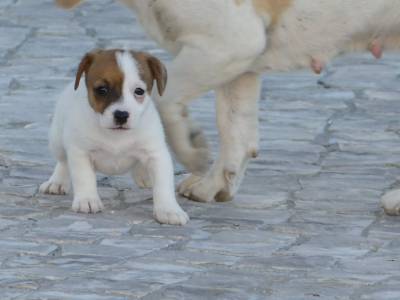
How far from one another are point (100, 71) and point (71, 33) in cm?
428

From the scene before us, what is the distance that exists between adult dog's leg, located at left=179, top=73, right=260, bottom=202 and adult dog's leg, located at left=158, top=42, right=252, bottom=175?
0.31 m

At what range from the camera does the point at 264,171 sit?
7.11m

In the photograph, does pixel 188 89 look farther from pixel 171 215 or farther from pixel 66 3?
pixel 66 3

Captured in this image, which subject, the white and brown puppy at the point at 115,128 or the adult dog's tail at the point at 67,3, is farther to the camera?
the adult dog's tail at the point at 67,3

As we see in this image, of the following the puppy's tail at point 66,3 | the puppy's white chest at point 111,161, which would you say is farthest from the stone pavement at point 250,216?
the puppy's tail at point 66,3

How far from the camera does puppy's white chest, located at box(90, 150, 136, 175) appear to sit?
20.1 feet

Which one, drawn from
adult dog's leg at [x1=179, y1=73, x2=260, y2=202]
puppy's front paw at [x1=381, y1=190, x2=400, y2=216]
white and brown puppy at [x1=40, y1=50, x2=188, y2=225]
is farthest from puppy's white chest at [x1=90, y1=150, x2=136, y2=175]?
puppy's front paw at [x1=381, y1=190, x2=400, y2=216]

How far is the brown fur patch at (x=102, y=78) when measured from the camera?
5.87 meters

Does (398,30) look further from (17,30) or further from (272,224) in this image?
(17,30)

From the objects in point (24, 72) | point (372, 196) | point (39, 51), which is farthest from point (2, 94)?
point (372, 196)

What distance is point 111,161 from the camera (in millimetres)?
6148

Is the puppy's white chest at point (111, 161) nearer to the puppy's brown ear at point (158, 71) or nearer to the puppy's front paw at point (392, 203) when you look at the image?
the puppy's brown ear at point (158, 71)

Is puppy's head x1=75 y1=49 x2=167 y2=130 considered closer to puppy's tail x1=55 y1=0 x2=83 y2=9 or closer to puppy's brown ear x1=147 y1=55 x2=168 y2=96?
puppy's brown ear x1=147 y1=55 x2=168 y2=96

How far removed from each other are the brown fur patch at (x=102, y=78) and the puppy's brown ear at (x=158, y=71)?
0.13 meters
